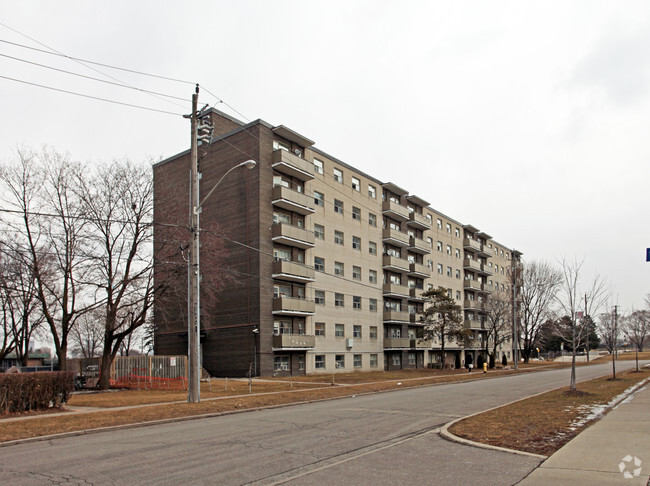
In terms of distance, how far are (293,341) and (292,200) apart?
442 inches

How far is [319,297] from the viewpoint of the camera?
48.2m

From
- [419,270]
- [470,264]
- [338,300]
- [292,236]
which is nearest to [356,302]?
[338,300]

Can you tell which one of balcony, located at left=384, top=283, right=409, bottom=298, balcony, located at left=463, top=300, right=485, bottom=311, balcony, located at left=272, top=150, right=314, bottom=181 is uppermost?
balcony, located at left=272, top=150, right=314, bottom=181

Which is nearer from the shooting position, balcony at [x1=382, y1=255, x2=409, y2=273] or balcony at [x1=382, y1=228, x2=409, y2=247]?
balcony at [x1=382, y1=255, x2=409, y2=273]

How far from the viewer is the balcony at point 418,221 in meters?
64.6

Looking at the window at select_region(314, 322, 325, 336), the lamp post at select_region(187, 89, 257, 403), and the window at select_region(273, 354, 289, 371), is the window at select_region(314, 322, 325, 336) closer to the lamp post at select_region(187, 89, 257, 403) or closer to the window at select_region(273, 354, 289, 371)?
the window at select_region(273, 354, 289, 371)

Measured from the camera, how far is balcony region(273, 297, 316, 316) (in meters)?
42.2

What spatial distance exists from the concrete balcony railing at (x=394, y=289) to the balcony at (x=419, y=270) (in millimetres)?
3526

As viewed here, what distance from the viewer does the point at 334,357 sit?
48.9 m

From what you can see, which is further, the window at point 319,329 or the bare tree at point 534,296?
the bare tree at point 534,296

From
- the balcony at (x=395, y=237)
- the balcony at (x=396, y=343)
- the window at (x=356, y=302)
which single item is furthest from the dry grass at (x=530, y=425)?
the balcony at (x=395, y=237)

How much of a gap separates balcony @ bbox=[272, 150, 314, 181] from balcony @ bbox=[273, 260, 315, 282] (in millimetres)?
7678

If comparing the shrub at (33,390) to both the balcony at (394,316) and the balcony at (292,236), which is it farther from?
the balcony at (394,316)

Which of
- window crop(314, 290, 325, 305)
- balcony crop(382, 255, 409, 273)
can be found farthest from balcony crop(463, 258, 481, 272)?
window crop(314, 290, 325, 305)
